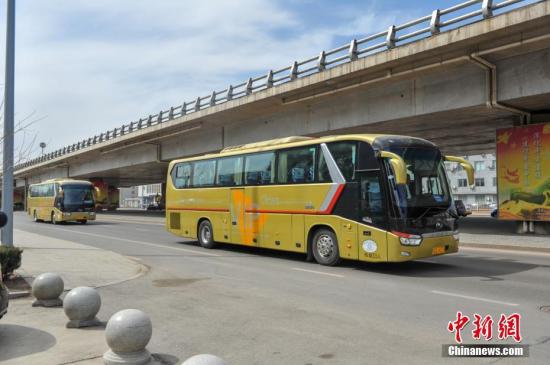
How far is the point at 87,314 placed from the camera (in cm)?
633

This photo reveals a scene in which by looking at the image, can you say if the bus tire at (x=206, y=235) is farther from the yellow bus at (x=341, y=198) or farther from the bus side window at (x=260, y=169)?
the bus side window at (x=260, y=169)

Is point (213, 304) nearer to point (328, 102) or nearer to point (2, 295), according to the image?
point (2, 295)

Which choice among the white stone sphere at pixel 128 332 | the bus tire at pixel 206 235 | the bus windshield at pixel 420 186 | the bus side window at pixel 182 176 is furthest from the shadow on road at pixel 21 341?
the bus side window at pixel 182 176

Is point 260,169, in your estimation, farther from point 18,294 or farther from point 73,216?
point 73,216

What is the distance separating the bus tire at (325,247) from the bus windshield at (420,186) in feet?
6.92

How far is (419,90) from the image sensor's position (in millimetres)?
21000

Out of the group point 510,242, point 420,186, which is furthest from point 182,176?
point 510,242

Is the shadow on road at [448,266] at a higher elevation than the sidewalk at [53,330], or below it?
below

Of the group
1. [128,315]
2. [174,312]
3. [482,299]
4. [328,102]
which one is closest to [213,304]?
[174,312]

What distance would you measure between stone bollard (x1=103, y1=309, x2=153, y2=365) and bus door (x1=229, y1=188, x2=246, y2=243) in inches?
407

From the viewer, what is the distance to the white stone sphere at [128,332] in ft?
15.8

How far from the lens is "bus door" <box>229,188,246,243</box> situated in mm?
15375

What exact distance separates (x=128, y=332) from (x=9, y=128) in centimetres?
826

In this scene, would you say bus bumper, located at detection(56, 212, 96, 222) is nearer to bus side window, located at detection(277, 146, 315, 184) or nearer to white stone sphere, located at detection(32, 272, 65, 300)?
bus side window, located at detection(277, 146, 315, 184)
